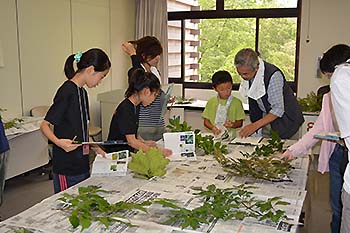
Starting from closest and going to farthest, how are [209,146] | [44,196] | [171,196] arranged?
[171,196], [209,146], [44,196]

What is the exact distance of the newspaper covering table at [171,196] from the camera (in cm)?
143

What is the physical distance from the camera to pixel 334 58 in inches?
84.7

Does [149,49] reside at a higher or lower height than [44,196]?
higher

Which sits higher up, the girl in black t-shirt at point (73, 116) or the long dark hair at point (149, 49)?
the long dark hair at point (149, 49)

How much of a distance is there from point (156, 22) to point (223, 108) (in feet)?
10.2

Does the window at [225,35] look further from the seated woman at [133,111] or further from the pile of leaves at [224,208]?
the pile of leaves at [224,208]

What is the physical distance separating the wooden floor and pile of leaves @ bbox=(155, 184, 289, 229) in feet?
4.65

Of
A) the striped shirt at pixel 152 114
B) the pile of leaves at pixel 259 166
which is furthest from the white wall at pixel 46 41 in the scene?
the pile of leaves at pixel 259 166

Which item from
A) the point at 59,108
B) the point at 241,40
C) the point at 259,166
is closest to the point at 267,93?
the point at 259,166

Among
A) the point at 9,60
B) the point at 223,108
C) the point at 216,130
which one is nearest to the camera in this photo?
the point at 216,130

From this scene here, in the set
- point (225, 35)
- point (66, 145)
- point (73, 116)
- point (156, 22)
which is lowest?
point (66, 145)

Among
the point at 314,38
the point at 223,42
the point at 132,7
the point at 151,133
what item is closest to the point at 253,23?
the point at 223,42

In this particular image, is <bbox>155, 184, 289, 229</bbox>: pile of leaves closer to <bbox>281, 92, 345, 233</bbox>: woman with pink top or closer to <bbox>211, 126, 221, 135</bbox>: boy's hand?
<bbox>281, 92, 345, 233</bbox>: woman with pink top

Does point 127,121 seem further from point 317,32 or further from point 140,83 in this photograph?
point 317,32
